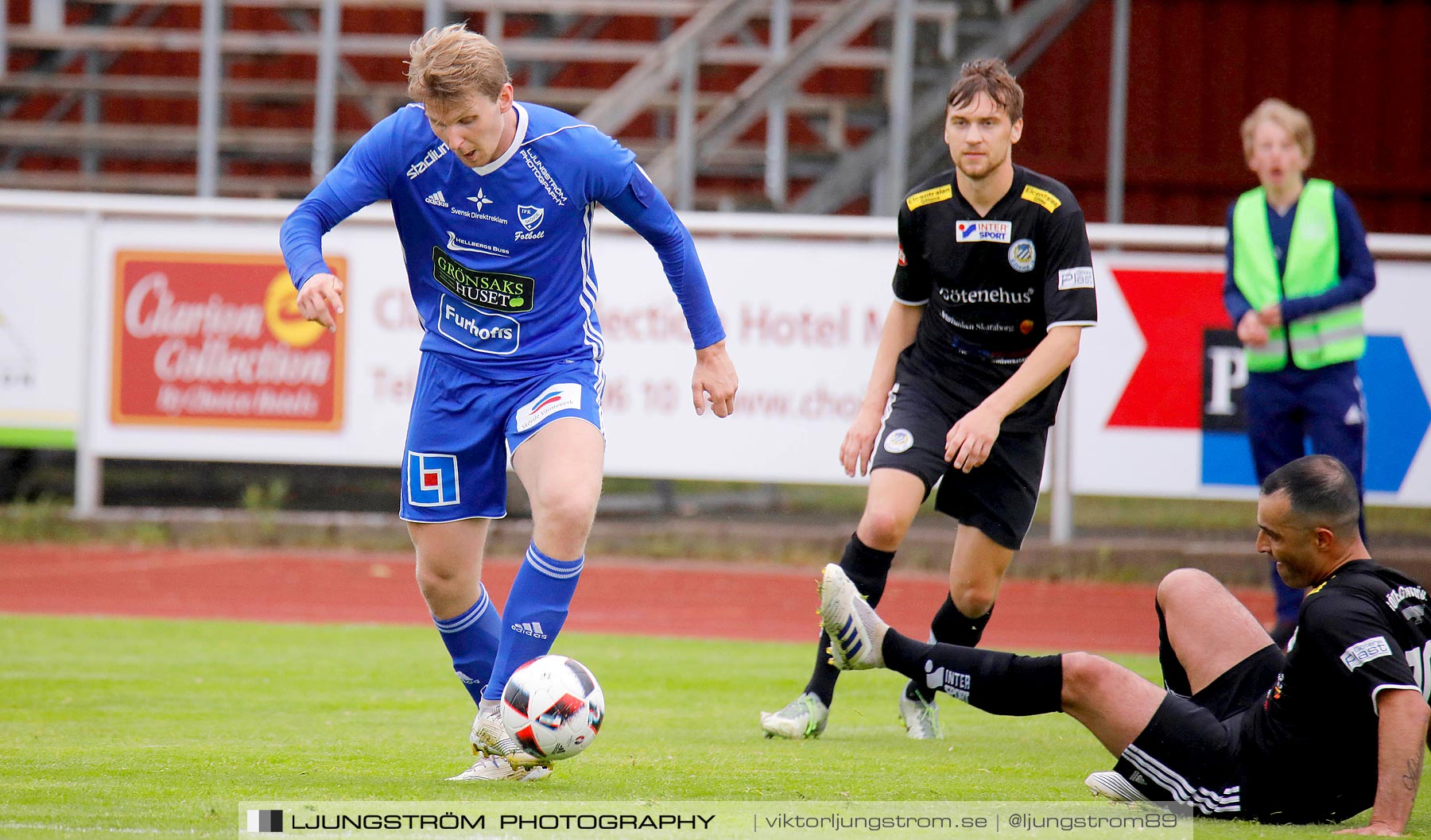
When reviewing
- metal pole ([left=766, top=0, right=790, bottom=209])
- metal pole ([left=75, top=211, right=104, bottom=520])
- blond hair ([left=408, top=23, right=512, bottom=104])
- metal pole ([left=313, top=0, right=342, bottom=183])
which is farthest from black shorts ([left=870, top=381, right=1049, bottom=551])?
metal pole ([left=313, top=0, right=342, bottom=183])

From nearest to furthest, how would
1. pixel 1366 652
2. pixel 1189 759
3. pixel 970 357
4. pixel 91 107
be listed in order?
pixel 1366 652
pixel 1189 759
pixel 970 357
pixel 91 107

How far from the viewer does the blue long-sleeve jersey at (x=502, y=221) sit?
16.2ft

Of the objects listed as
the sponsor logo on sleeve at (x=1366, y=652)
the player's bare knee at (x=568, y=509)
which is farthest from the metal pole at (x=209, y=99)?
the sponsor logo on sleeve at (x=1366, y=652)

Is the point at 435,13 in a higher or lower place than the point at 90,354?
higher

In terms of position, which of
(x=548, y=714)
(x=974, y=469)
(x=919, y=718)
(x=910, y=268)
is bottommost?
(x=919, y=718)

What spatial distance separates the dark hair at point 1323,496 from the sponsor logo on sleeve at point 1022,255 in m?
1.69

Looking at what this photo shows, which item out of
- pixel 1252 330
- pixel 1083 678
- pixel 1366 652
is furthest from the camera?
pixel 1252 330

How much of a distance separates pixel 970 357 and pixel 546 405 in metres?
1.84

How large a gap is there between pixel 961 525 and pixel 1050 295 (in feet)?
2.94

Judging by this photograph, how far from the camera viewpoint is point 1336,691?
4199 mm

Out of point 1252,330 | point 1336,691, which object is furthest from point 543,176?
point 1252,330

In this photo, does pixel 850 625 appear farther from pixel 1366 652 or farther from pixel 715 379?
pixel 1366 652

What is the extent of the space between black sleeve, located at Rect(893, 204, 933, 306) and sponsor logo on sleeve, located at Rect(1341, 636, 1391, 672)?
2.39 meters

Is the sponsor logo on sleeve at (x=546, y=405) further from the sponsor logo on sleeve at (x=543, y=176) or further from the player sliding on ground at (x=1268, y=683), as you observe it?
the player sliding on ground at (x=1268, y=683)
